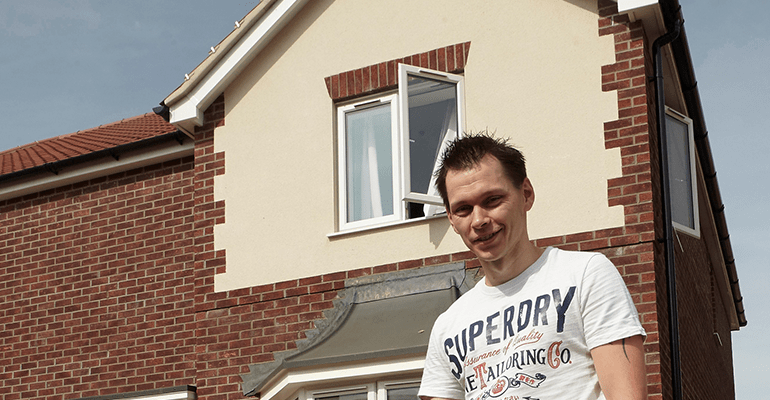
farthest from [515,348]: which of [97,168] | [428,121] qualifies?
[97,168]

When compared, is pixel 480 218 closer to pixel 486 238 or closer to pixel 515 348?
pixel 486 238

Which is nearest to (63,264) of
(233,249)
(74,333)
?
(74,333)

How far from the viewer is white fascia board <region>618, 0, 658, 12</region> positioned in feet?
27.7

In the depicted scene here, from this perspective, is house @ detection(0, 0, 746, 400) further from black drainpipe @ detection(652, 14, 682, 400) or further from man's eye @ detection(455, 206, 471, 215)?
man's eye @ detection(455, 206, 471, 215)

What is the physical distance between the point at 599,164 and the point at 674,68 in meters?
2.39

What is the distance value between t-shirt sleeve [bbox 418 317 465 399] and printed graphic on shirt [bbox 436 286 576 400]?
0.13 meters

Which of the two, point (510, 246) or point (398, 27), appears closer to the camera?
point (510, 246)

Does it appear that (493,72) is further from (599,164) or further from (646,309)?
(646,309)

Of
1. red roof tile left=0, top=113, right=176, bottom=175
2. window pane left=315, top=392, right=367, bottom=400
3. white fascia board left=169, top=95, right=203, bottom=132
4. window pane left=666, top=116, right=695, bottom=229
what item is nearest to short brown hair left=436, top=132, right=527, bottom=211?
window pane left=315, top=392, right=367, bottom=400

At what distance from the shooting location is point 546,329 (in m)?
2.70

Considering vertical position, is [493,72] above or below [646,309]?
above

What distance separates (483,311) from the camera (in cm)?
293

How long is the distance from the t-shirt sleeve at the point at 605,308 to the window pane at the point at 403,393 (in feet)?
18.9

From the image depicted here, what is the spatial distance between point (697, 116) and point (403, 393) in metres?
4.95
